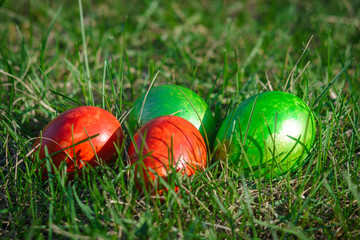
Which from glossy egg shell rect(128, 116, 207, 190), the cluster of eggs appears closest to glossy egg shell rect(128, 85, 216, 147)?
the cluster of eggs

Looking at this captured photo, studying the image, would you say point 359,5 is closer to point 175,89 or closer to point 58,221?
point 175,89

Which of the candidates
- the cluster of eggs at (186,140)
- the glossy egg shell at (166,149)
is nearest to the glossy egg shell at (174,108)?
the cluster of eggs at (186,140)

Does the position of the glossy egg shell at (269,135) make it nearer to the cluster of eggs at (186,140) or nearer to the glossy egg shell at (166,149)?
the cluster of eggs at (186,140)

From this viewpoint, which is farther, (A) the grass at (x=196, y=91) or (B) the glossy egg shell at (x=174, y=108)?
(B) the glossy egg shell at (x=174, y=108)

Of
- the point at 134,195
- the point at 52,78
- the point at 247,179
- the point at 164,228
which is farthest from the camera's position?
the point at 52,78

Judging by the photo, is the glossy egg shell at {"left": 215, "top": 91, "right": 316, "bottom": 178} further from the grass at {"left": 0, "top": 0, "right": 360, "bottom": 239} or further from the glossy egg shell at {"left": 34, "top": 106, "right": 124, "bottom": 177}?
the glossy egg shell at {"left": 34, "top": 106, "right": 124, "bottom": 177}

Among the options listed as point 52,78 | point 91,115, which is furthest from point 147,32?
point 91,115
